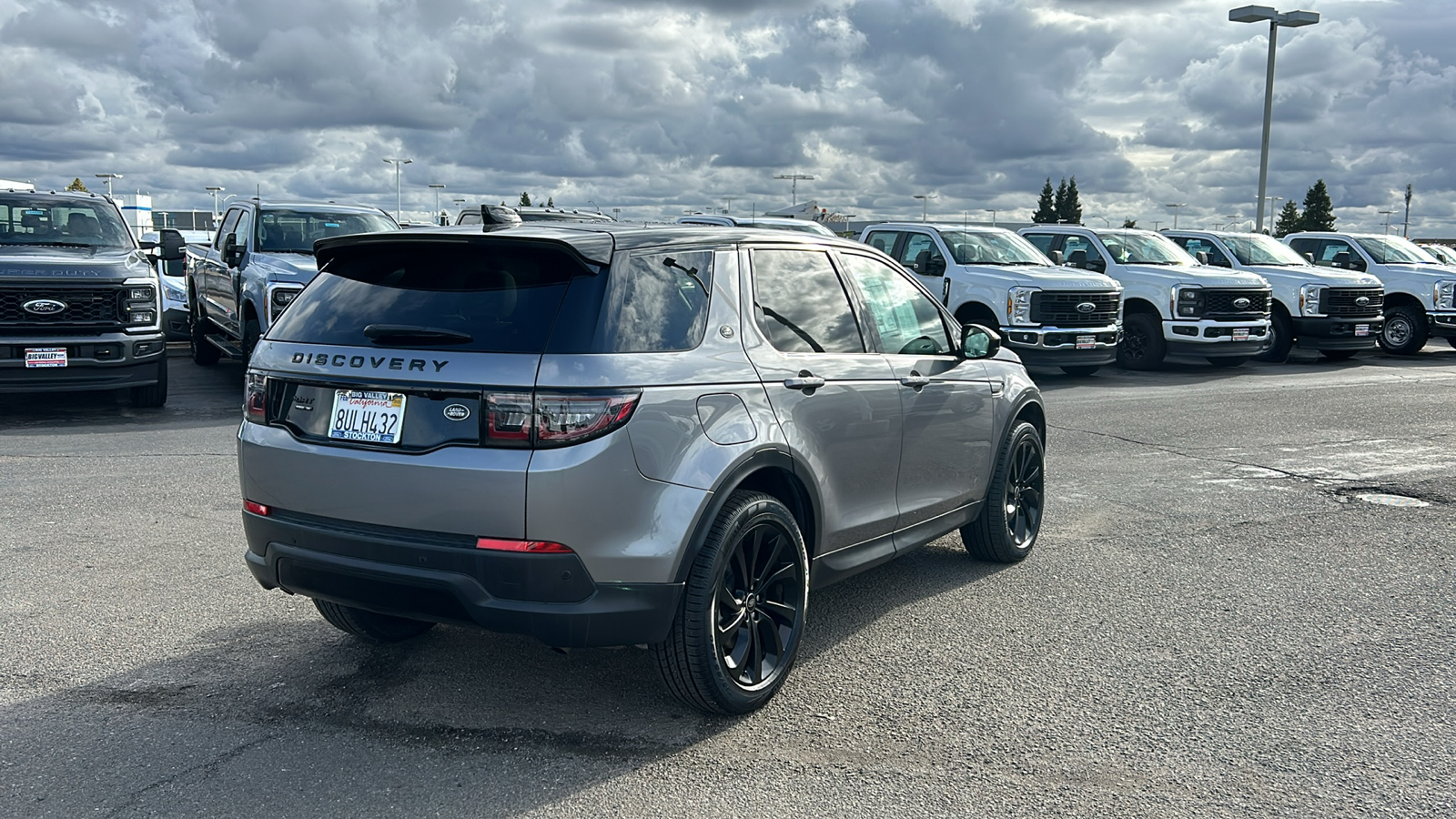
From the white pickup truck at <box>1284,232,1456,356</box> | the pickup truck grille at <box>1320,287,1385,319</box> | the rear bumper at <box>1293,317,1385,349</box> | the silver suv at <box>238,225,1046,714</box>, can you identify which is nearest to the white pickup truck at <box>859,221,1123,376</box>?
the rear bumper at <box>1293,317,1385,349</box>

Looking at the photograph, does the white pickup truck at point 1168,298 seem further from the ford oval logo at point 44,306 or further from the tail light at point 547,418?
the tail light at point 547,418

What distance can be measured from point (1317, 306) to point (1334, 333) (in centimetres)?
51

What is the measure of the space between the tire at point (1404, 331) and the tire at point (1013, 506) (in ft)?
61.6

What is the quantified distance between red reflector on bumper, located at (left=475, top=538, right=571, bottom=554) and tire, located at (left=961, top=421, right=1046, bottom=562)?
9.48ft

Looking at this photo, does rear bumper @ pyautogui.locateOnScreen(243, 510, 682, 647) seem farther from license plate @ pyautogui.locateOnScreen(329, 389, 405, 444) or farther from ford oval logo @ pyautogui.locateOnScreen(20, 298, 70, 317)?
ford oval logo @ pyautogui.locateOnScreen(20, 298, 70, 317)

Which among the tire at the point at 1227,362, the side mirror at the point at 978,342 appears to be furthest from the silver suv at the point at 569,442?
the tire at the point at 1227,362

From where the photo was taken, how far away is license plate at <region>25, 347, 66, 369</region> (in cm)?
1088

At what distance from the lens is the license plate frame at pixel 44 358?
1088 cm

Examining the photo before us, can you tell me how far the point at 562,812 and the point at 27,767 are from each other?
1.64 meters

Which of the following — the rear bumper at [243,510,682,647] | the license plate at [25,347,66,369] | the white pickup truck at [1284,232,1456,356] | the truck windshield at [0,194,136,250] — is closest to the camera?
the rear bumper at [243,510,682,647]

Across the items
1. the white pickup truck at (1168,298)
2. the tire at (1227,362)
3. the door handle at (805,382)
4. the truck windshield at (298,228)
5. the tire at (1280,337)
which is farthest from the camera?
the tire at (1280,337)

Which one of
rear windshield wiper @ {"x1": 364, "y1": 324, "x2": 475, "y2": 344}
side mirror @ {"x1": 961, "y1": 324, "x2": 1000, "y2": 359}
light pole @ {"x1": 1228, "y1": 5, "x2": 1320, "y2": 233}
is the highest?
light pole @ {"x1": 1228, "y1": 5, "x2": 1320, "y2": 233}

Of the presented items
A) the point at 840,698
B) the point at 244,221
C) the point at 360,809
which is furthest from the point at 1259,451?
the point at 244,221

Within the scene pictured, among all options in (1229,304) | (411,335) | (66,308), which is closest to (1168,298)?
(1229,304)
